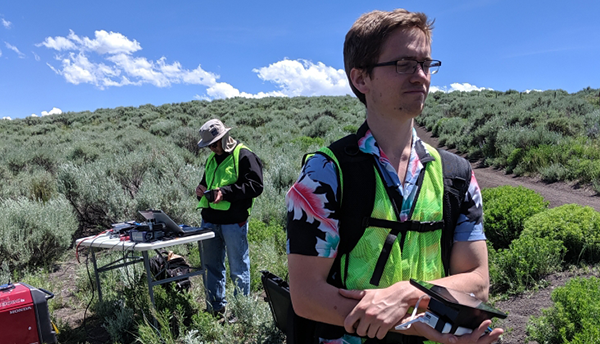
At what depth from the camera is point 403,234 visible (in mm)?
1294

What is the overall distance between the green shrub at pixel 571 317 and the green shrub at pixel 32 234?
21.3 feet

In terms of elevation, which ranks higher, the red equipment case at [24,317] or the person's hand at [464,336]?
the person's hand at [464,336]

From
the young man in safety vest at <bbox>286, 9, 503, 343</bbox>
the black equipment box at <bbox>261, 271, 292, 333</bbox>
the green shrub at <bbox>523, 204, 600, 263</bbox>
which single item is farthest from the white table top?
the green shrub at <bbox>523, 204, 600, 263</bbox>

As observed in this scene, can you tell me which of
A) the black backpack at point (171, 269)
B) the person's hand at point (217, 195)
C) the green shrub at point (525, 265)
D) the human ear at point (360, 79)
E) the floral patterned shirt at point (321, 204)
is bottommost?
the green shrub at point (525, 265)

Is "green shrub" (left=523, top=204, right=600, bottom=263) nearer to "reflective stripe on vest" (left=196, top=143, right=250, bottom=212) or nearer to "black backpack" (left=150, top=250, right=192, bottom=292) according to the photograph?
"reflective stripe on vest" (left=196, top=143, right=250, bottom=212)

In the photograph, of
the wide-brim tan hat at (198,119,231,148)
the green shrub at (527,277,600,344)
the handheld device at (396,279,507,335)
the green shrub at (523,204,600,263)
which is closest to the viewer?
the handheld device at (396,279,507,335)

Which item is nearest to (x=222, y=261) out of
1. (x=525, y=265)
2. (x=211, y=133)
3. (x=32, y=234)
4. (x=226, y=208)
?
(x=226, y=208)

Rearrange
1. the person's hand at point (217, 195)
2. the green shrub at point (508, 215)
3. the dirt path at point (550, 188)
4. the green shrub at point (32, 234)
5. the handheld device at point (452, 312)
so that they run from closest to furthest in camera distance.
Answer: the handheld device at point (452, 312) → the person's hand at point (217, 195) → the green shrub at point (508, 215) → the green shrub at point (32, 234) → the dirt path at point (550, 188)

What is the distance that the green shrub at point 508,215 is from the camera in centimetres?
555

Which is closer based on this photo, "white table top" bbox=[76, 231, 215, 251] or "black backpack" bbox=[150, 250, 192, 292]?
"white table top" bbox=[76, 231, 215, 251]

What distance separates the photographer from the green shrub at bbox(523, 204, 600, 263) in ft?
14.9

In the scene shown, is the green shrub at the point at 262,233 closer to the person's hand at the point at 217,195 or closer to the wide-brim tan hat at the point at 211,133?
the person's hand at the point at 217,195

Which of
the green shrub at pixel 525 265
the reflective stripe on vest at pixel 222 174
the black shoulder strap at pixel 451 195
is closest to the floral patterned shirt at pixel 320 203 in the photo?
the black shoulder strap at pixel 451 195

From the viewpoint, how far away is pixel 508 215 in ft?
18.5
